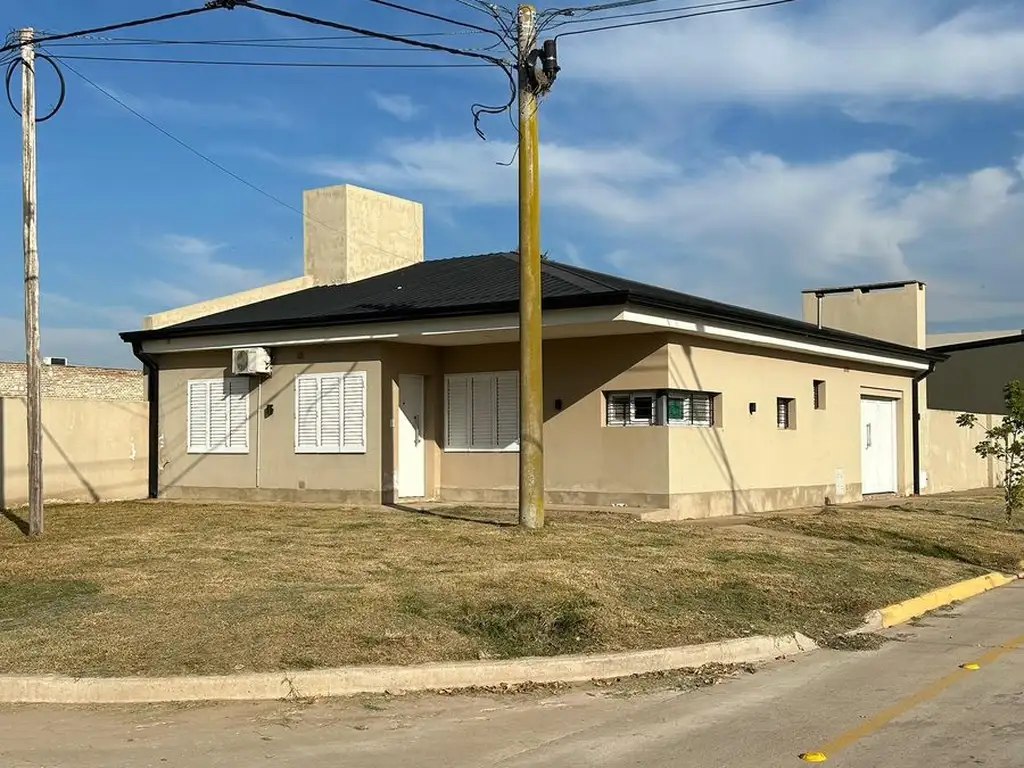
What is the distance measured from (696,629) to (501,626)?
1.69m

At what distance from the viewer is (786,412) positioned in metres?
22.5

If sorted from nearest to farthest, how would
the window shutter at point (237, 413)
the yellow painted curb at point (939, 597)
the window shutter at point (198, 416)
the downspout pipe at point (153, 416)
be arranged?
the yellow painted curb at point (939, 597) < the window shutter at point (237, 413) < the window shutter at point (198, 416) < the downspout pipe at point (153, 416)

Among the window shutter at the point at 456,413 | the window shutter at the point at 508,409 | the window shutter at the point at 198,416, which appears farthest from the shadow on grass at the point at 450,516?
the window shutter at the point at 198,416

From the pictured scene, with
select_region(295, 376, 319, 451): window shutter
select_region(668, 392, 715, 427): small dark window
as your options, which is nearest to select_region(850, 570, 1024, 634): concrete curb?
select_region(668, 392, 715, 427): small dark window

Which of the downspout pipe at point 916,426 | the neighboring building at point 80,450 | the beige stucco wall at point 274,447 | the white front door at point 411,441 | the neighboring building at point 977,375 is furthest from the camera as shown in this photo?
the neighboring building at point 977,375

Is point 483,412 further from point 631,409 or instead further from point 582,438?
point 631,409

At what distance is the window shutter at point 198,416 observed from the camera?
22.7m

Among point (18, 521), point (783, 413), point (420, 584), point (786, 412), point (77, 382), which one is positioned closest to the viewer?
point (420, 584)

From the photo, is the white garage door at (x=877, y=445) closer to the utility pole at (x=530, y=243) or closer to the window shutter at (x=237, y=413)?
the utility pole at (x=530, y=243)

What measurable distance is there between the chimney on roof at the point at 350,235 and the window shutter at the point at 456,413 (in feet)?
19.0

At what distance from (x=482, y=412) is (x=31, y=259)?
28.4 feet

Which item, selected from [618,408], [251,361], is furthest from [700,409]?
[251,361]

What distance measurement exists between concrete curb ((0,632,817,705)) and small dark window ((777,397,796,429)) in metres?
13.9

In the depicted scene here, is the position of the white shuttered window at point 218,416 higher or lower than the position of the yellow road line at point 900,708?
higher
